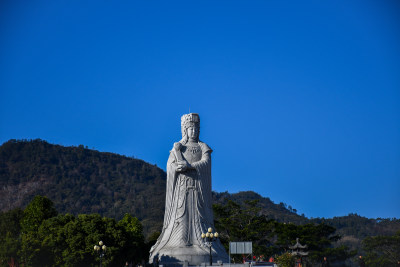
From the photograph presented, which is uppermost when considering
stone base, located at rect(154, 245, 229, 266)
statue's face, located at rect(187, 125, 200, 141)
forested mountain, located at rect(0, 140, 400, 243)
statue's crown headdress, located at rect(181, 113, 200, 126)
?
forested mountain, located at rect(0, 140, 400, 243)

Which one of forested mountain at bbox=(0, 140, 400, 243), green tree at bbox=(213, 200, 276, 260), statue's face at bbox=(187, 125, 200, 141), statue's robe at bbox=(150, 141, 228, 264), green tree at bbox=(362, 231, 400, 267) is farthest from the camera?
forested mountain at bbox=(0, 140, 400, 243)

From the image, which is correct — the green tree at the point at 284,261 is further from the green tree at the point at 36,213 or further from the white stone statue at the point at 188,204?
the green tree at the point at 36,213

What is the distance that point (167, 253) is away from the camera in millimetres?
25172

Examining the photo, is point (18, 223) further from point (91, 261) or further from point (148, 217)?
point (148, 217)

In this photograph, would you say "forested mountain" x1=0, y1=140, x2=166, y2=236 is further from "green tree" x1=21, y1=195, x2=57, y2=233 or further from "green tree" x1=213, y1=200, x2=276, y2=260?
"green tree" x1=21, y1=195, x2=57, y2=233

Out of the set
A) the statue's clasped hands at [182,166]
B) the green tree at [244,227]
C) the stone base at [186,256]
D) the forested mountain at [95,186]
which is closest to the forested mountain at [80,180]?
the forested mountain at [95,186]

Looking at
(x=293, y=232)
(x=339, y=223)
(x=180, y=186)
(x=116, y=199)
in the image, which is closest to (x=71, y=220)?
(x=180, y=186)

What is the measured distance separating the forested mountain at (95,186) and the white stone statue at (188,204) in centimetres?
5052

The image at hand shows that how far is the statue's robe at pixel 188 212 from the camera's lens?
25.2 metres

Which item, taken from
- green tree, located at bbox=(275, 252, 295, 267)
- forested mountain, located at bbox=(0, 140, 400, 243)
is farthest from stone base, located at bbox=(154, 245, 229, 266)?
forested mountain, located at bbox=(0, 140, 400, 243)

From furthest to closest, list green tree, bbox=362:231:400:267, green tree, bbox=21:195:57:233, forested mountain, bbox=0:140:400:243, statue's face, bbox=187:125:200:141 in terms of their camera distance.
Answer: forested mountain, bbox=0:140:400:243, green tree, bbox=362:231:400:267, green tree, bbox=21:195:57:233, statue's face, bbox=187:125:200:141

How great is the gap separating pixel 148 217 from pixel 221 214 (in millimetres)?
38345

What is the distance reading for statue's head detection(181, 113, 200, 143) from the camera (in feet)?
92.7

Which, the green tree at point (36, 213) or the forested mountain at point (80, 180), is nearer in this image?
the green tree at point (36, 213)
